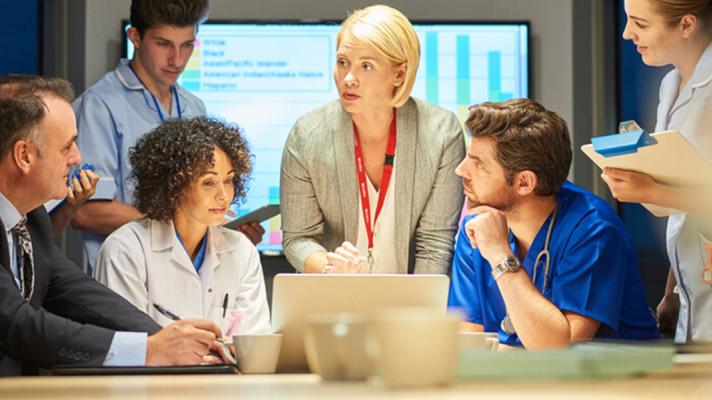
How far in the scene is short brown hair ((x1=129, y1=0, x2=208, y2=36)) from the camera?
3734 millimetres

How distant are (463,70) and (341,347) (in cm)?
392

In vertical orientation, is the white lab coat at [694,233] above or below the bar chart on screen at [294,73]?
below

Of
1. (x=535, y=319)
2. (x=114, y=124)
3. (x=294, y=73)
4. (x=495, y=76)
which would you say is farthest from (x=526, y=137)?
(x=294, y=73)

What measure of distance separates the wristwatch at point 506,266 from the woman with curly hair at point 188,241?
0.73m

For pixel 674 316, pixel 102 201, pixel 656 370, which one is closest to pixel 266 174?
pixel 102 201

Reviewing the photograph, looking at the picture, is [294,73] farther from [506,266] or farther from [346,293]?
[346,293]

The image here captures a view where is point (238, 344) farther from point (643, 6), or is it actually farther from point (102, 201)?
point (102, 201)

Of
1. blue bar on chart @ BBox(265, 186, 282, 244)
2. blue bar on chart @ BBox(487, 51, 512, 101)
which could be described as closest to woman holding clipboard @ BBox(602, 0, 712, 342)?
blue bar on chart @ BBox(487, 51, 512, 101)

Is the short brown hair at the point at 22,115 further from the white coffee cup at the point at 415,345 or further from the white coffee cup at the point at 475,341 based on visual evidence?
the white coffee cup at the point at 415,345

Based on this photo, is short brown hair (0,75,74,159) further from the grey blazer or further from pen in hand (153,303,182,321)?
the grey blazer

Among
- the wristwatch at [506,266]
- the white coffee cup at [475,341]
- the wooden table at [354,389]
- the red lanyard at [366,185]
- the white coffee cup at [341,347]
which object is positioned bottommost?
the white coffee cup at [475,341]

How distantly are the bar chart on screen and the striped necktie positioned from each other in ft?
8.85

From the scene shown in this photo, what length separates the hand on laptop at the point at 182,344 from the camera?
7.22 feet

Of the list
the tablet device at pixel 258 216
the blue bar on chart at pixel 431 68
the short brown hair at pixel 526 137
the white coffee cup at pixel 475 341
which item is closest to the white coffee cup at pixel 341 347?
the white coffee cup at pixel 475 341
